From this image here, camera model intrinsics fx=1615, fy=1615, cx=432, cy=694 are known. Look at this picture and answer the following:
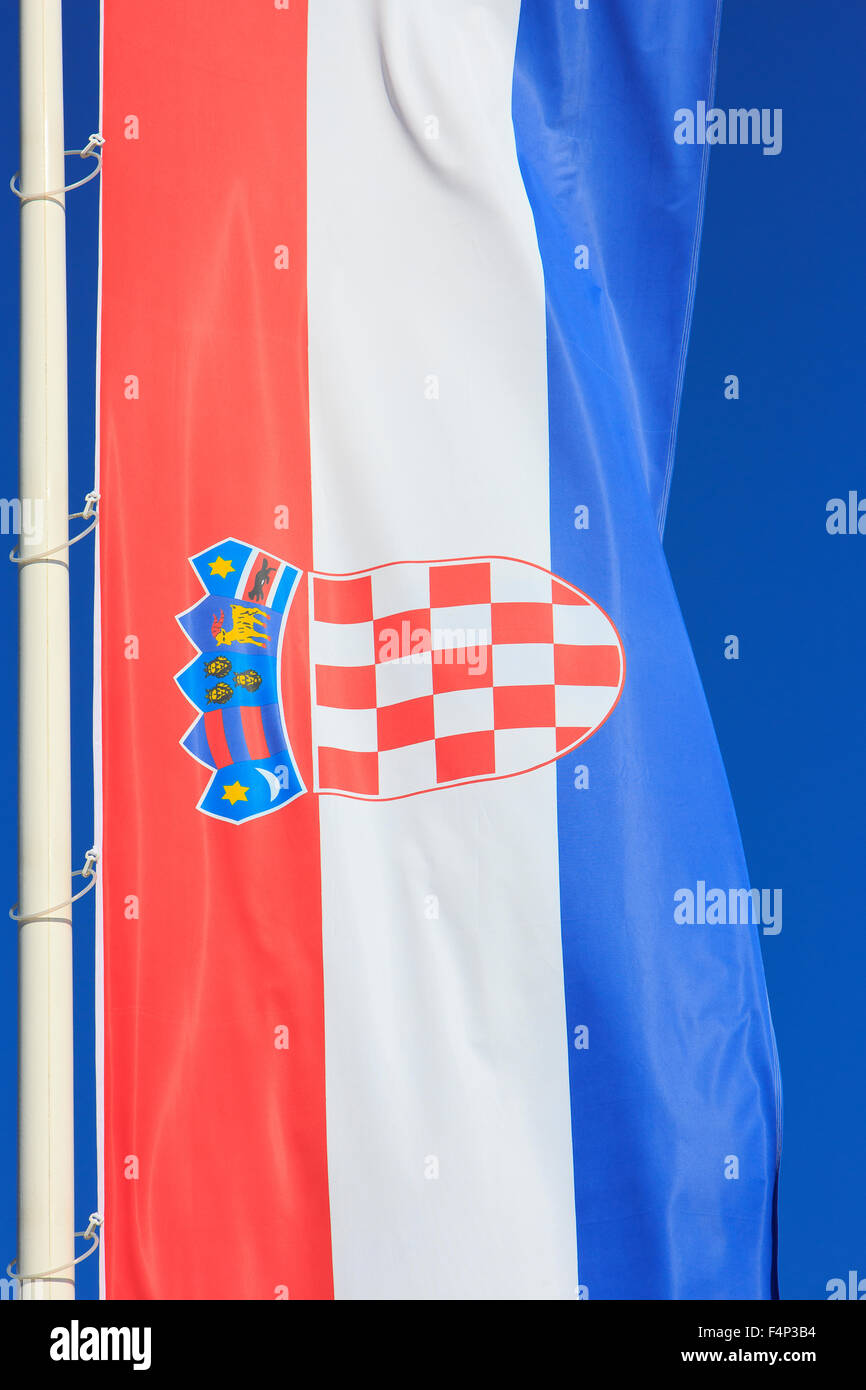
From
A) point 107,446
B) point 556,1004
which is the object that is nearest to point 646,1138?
point 556,1004

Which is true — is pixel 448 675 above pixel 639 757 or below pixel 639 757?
above

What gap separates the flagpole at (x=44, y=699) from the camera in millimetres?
3803

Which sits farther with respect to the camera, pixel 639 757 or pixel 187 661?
pixel 639 757

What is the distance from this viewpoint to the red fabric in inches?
163

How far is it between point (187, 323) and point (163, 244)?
236 mm

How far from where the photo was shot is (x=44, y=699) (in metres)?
3.97

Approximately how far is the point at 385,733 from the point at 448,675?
25cm

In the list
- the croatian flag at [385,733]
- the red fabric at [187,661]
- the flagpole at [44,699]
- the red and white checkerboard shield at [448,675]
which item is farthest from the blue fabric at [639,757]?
the flagpole at [44,699]

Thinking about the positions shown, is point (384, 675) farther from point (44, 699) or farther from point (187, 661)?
point (44, 699)

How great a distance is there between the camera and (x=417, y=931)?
4422mm

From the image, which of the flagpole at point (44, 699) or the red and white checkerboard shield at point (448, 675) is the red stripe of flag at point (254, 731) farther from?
the flagpole at point (44, 699)

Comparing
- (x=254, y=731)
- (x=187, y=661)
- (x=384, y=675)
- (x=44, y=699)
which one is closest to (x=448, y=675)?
(x=384, y=675)
